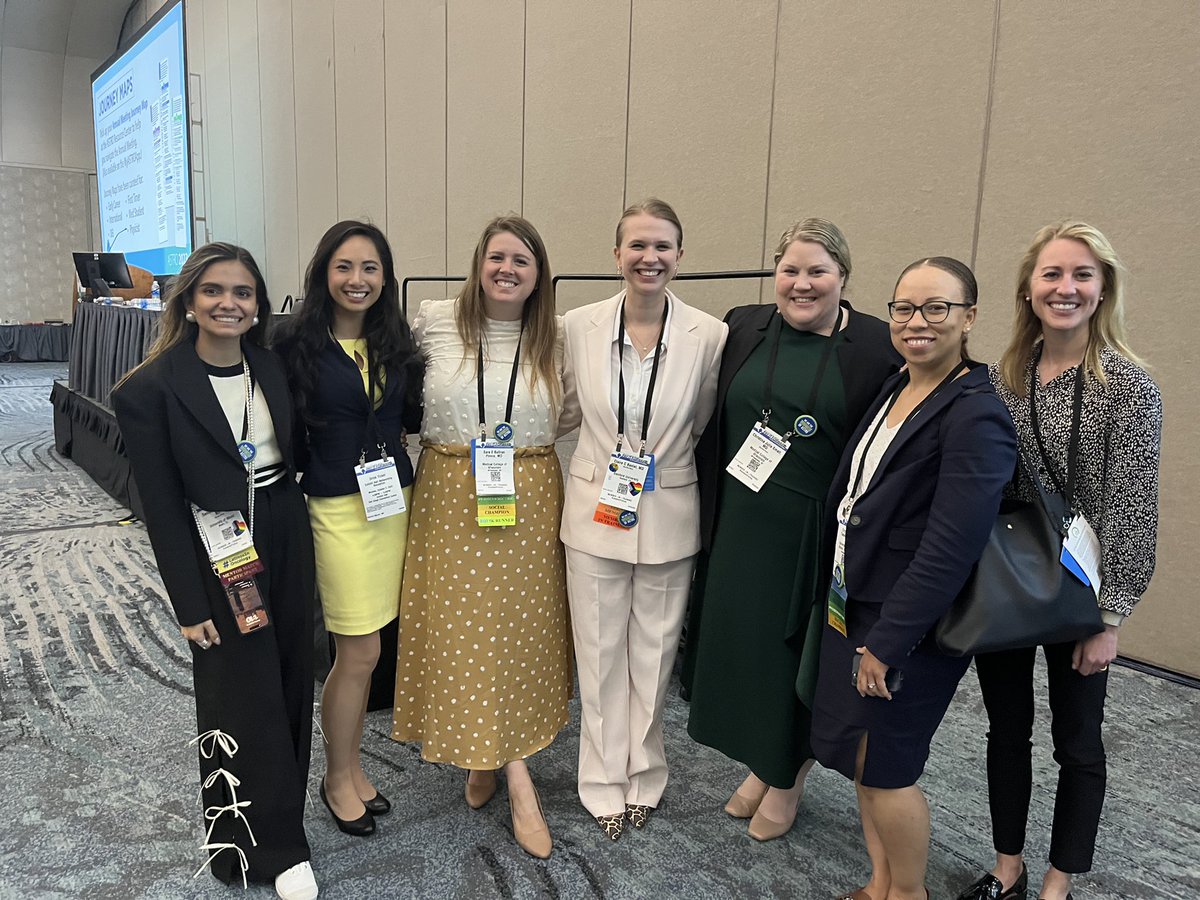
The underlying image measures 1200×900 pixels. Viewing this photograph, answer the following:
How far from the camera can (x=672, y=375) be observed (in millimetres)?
1774

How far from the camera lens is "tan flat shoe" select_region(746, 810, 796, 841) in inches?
74.1

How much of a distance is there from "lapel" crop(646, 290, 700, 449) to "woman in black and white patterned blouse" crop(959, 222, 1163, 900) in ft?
2.03

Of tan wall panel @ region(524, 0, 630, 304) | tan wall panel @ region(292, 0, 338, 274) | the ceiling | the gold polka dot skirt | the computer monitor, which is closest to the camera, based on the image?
the gold polka dot skirt

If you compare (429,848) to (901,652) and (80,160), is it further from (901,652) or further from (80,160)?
(80,160)

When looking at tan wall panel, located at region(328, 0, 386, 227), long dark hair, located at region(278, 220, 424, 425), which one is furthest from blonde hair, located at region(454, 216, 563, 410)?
tan wall panel, located at region(328, 0, 386, 227)

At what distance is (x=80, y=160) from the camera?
14.8m

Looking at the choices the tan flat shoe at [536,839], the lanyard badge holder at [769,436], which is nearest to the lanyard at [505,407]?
the lanyard badge holder at [769,436]

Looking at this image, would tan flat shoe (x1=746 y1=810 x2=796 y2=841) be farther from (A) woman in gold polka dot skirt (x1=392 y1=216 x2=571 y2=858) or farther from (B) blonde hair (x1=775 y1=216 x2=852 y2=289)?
(B) blonde hair (x1=775 y1=216 x2=852 y2=289)

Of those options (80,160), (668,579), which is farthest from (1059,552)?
(80,160)

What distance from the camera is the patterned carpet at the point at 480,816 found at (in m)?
1.72

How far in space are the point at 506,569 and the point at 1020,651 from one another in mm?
1060

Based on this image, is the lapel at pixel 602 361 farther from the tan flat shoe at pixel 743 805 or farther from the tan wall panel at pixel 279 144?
the tan wall panel at pixel 279 144

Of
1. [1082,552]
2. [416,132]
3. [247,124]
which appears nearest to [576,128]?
[416,132]

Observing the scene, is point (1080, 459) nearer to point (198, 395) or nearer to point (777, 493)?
point (777, 493)
